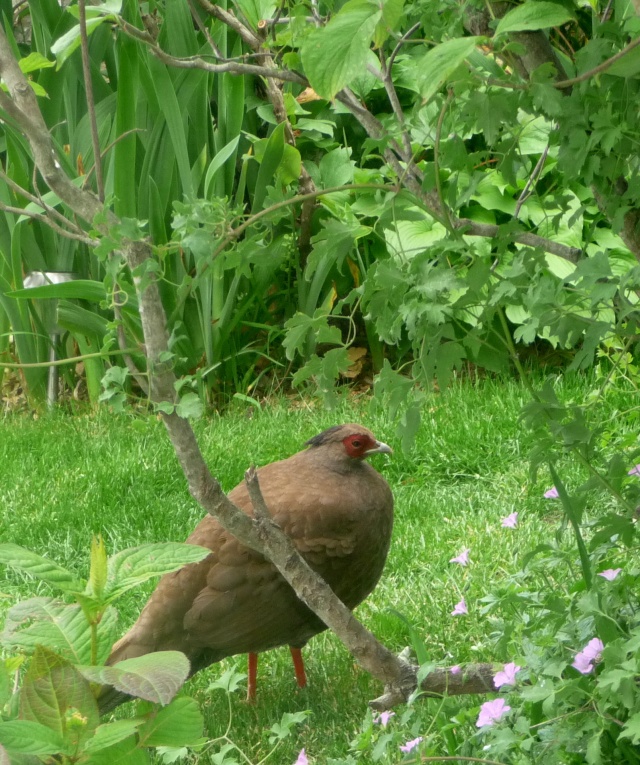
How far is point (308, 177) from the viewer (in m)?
5.74

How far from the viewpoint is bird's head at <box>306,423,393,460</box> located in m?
2.98

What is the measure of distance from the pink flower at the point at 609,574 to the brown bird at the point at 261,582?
0.74 meters

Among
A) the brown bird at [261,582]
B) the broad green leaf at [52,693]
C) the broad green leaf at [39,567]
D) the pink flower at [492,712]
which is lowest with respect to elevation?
the brown bird at [261,582]

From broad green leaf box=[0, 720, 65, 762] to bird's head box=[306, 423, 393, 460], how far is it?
1.59m

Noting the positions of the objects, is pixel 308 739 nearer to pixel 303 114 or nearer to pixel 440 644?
pixel 440 644

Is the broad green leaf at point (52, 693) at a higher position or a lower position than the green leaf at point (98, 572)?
lower

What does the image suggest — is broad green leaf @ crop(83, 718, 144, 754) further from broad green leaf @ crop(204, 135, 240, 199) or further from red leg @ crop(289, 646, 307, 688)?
broad green leaf @ crop(204, 135, 240, 199)

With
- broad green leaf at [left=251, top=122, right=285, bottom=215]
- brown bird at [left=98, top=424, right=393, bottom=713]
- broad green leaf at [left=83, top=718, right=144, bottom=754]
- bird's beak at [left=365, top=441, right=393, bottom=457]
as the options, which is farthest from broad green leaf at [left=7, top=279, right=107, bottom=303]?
broad green leaf at [left=83, top=718, right=144, bottom=754]

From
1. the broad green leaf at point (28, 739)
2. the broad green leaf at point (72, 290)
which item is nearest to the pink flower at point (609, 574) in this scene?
the broad green leaf at point (28, 739)

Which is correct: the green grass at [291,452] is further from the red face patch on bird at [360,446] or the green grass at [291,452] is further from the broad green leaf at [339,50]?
the broad green leaf at [339,50]

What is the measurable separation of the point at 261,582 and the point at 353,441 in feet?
1.84

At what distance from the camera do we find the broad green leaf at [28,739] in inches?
57.4

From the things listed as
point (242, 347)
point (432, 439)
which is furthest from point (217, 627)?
point (242, 347)

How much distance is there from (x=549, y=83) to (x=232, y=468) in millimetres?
3199
